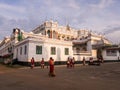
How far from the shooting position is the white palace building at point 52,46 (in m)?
29.4

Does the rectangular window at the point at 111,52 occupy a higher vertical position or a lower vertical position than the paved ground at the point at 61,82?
higher

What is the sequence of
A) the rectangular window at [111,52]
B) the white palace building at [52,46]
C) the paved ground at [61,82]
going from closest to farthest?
the paved ground at [61,82] → the white palace building at [52,46] → the rectangular window at [111,52]

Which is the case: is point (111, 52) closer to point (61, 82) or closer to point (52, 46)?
point (52, 46)

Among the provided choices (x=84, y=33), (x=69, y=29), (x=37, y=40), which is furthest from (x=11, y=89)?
(x=84, y=33)

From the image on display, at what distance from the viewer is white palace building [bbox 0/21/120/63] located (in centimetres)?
2936

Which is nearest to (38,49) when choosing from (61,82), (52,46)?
(52,46)

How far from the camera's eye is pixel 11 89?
893 centimetres

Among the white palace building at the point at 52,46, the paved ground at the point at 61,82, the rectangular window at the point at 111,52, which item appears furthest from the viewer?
the rectangular window at the point at 111,52

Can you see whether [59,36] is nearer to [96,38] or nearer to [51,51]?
[96,38]

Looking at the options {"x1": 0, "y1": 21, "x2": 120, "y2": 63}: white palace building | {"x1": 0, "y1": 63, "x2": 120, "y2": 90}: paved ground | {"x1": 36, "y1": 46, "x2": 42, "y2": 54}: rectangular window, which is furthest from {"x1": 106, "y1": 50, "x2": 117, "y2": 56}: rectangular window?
{"x1": 0, "y1": 63, "x2": 120, "y2": 90}: paved ground

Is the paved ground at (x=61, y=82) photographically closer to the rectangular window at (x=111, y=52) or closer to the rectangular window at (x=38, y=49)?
the rectangular window at (x=38, y=49)

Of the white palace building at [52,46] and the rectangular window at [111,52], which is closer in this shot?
the white palace building at [52,46]

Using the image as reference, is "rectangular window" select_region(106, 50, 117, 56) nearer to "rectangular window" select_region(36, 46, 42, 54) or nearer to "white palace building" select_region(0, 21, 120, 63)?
"white palace building" select_region(0, 21, 120, 63)

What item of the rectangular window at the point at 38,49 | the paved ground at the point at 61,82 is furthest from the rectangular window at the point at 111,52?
the paved ground at the point at 61,82
